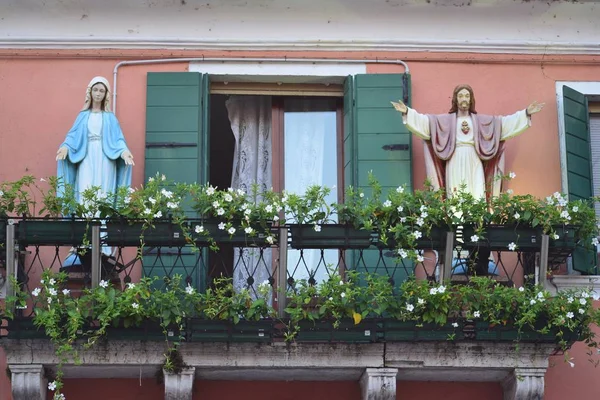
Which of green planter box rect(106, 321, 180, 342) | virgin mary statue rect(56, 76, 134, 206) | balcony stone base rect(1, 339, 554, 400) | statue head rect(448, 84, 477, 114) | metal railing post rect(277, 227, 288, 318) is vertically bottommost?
balcony stone base rect(1, 339, 554, 400)

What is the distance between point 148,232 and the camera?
11.4m

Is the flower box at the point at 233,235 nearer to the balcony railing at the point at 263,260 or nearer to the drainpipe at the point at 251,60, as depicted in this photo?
the balcony railing at the point at 263,260

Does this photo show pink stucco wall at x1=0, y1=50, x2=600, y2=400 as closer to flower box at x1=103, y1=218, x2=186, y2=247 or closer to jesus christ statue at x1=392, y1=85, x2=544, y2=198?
jesus christ statue at x1=392, y1=85, x2=544, y2=198

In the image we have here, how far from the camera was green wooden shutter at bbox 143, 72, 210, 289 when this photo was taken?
12.6 metres

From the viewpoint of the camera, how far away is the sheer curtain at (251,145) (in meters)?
13.0

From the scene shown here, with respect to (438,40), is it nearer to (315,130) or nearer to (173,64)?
(315,130)

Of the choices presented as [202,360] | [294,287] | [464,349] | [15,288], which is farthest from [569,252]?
[15,288]

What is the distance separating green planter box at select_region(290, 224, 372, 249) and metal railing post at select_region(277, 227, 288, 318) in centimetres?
7

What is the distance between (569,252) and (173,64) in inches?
137

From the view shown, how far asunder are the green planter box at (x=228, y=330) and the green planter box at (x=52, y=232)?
38.1 inches

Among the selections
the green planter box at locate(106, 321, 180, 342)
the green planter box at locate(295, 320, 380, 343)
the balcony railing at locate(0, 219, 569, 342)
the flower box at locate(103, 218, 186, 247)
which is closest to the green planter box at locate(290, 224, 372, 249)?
the balcony railing at locate(0, 219, 569, 342)

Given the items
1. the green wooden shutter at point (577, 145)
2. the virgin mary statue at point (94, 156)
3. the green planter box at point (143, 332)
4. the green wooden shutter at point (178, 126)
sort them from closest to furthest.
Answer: the green planter box at point (143, 332), the virgin mary statue at point (94, 156), the green wooden shutter at point (178, 126), the green wooden shutter at point (577, 145)

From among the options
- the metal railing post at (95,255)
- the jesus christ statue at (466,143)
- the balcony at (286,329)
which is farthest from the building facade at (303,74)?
the metal railing post at (95,255)

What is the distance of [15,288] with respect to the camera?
1129cm
